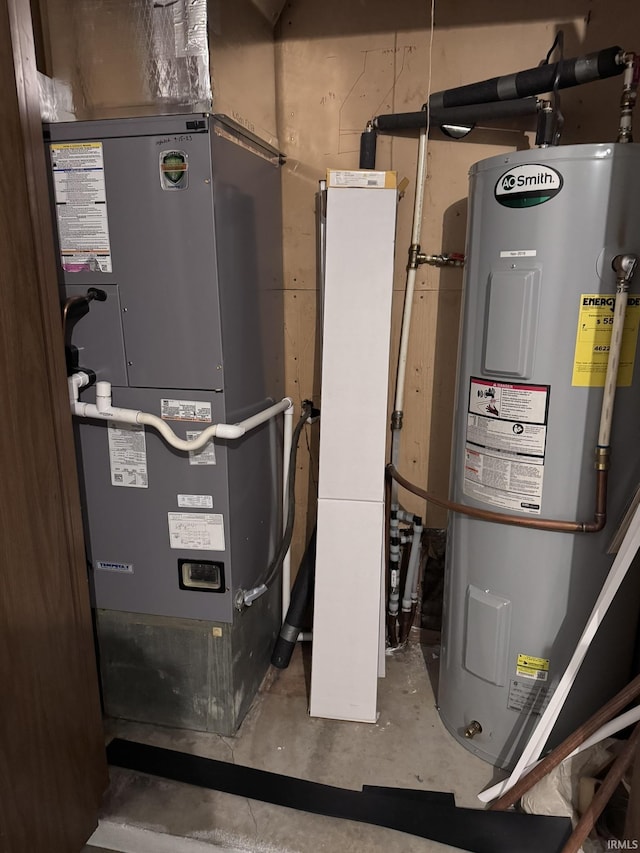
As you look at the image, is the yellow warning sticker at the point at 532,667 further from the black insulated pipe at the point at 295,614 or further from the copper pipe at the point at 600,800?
the black insulated pipe at the point at 295,614

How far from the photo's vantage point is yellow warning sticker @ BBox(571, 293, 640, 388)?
1.43m

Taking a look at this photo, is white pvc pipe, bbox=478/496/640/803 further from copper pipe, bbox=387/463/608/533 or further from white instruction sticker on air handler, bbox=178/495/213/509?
white instruction sticker on air handler, bbox=178/495/213/509

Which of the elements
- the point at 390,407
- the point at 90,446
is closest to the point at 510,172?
the point at 390,407

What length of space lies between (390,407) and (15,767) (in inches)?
61.0

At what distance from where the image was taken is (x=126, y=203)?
1.52 meters

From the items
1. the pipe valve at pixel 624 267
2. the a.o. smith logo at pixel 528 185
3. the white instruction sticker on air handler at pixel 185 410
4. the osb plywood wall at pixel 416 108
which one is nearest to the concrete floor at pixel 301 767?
the osb plywood wall at pixel 416 108

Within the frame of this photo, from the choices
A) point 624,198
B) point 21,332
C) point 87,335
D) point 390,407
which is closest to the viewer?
point 21,332

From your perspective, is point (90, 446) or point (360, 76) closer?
point (90, 446)

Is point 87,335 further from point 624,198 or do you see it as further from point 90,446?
point 624,198

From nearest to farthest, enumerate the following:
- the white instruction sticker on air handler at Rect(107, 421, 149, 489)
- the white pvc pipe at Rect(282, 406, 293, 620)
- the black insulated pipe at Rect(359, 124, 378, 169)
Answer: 1. the white instruction sticker on air handler at Rect(107, 421, 149, 489)
2. the black insulated pipe at Rect(359, 124, 378, 169)
3. the white pvc pipe at Rect(282, 406, 293, 620)

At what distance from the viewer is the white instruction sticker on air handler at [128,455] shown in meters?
1.68

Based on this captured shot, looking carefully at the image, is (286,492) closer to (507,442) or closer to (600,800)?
(507,442)

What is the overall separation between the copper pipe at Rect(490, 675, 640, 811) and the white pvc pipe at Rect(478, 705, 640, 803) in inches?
0.5

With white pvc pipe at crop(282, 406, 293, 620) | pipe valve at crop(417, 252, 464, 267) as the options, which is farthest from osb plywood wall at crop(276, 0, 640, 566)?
white pvc pipe at crop(282, 406, 293, 620)
